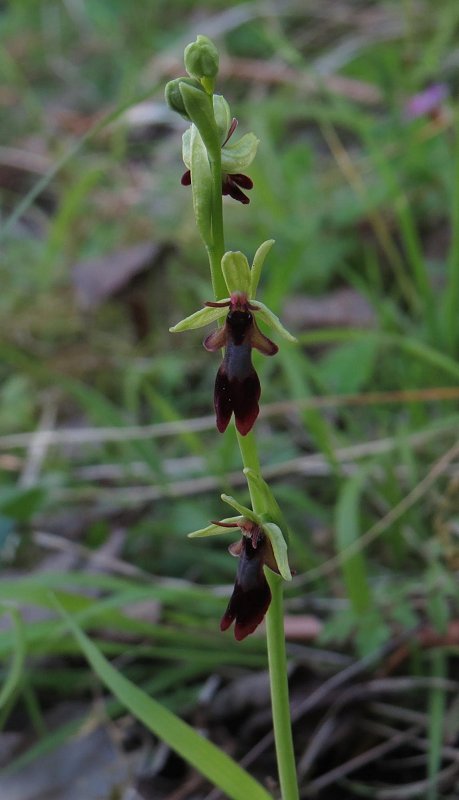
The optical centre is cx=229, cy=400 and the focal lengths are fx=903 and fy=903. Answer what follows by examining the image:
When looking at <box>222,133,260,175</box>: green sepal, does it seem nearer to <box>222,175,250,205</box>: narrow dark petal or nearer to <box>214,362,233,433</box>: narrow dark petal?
<box>222,175,250,205</box>: narrow dark petal

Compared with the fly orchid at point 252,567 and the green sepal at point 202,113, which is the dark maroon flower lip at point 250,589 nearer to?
the fly orchid at point 252,567

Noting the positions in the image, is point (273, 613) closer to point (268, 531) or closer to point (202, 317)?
point (268, 531)

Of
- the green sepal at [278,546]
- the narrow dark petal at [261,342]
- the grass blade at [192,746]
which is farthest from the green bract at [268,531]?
the grass blade at [192,746]

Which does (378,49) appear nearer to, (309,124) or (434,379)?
(309,124)

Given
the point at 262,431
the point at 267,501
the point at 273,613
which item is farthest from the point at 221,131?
the point at 262,431

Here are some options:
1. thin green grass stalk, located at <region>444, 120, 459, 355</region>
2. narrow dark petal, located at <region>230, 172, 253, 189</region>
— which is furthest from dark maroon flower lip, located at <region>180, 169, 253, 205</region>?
thin green grass stalk, located at <region>444, 120, 459, 355</region>

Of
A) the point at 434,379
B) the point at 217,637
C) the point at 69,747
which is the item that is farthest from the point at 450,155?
the point at 69,747
